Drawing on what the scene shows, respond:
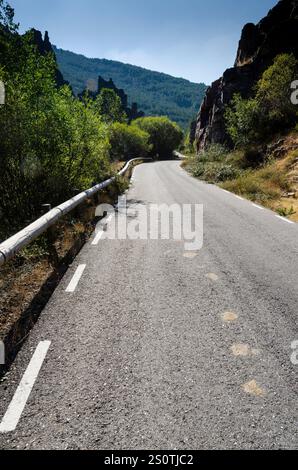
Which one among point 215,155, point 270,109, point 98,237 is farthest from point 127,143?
point 98,237

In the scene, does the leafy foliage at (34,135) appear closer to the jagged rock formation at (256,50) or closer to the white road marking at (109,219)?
the white road marking at (109,219)

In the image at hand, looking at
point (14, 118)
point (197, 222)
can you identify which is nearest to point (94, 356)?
point (197, 222)

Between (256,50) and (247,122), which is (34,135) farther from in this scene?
(256,50)

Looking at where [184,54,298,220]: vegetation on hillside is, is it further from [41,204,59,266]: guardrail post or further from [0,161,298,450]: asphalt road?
[0,161,298,450]: asphalt road

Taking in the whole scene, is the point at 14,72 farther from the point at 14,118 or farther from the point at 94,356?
the point at 94,356

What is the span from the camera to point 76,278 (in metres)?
5.14

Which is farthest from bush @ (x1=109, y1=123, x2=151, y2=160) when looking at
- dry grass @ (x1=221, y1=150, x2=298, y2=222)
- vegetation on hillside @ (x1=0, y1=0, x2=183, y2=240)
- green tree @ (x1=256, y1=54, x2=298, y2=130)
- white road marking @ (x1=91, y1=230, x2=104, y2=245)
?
white road marking @ (x1=91, y1=230, x2=104, y2=245)

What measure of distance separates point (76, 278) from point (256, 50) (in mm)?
45391

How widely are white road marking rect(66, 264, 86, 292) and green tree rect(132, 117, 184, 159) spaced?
2872 inches

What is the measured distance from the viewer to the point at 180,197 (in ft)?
43.5

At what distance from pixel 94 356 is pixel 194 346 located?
1050mm

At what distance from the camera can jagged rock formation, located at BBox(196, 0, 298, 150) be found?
34812 millimetres

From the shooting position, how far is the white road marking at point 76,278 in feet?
15.6

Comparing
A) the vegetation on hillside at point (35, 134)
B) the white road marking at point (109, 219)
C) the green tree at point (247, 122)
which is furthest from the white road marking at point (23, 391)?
the green tree at point (247, 122)
